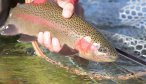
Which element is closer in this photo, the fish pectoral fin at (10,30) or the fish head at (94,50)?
the fish head at (94,50)

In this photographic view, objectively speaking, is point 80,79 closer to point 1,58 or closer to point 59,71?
point 59,71

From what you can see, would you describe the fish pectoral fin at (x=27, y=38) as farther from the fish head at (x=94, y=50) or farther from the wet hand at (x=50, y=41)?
the fish head at (x=94, y=50)

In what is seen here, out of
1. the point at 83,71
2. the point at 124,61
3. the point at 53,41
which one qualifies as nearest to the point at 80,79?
the point at 83,71

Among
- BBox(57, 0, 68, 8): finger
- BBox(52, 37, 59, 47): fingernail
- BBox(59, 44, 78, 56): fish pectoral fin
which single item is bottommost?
BBox(59, 44, 78, 56): fish pectoral fin

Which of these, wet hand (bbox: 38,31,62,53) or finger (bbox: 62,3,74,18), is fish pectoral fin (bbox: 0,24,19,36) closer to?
wet hand (bbox: 38,31,62,53)

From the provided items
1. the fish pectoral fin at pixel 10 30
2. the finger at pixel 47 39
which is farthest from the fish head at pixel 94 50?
the fish pectoral fin at pixel 10 30

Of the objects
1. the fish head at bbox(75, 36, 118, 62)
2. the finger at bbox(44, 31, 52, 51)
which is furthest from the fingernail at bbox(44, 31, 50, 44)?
the fish head at bbox(75, 36, 118, 62)

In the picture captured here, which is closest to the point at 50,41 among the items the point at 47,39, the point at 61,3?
the point at 47,39
